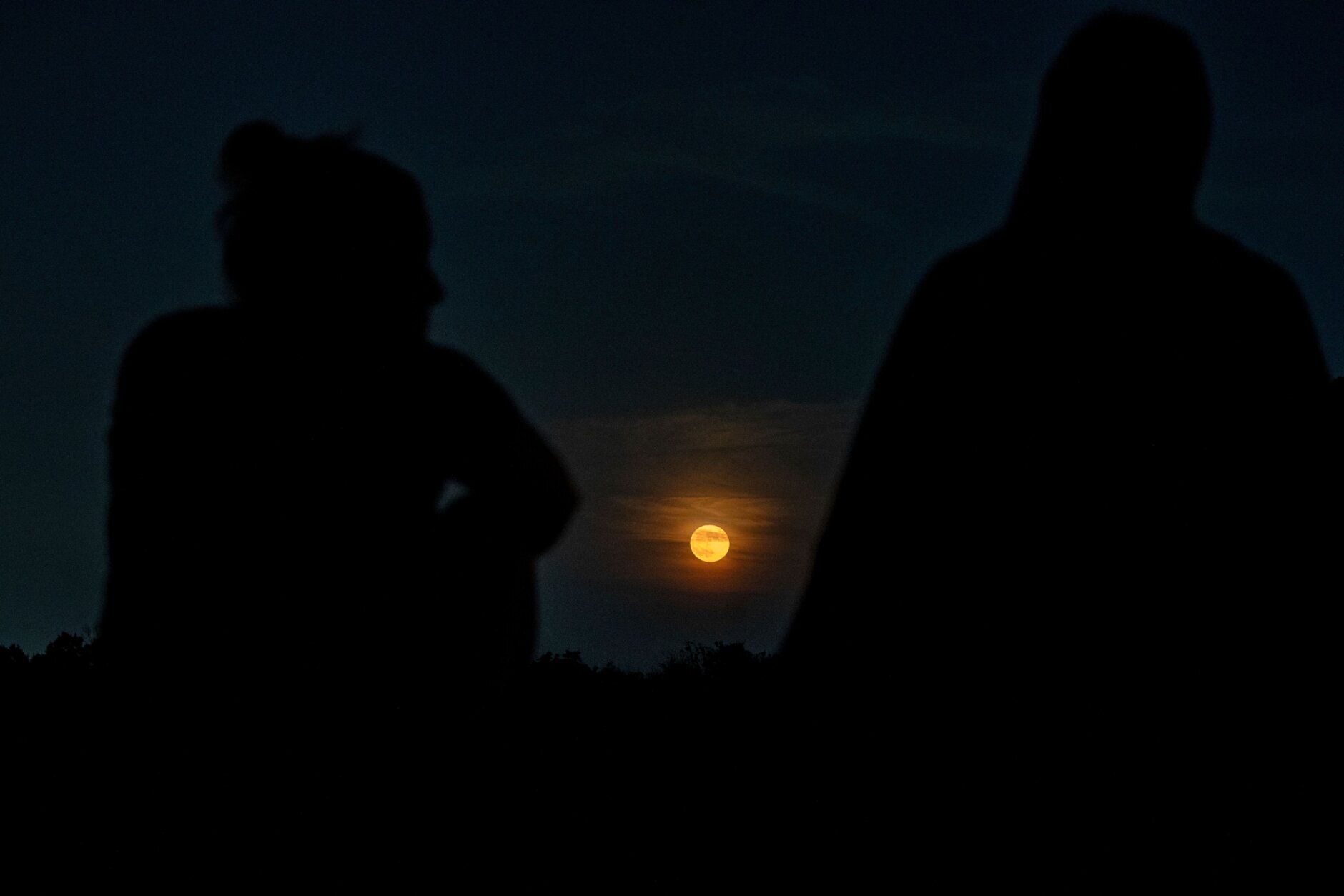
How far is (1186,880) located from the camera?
9.53 ft

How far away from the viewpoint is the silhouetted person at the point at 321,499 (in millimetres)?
2934

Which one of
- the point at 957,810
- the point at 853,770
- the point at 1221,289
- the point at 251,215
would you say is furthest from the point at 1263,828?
the point at 251,215

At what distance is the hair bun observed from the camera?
314cm

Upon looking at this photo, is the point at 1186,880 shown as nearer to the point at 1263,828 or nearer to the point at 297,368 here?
the point at 1263,828

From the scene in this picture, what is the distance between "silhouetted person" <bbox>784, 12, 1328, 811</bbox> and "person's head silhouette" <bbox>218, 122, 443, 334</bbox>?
47.5 inches

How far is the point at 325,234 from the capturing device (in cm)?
304

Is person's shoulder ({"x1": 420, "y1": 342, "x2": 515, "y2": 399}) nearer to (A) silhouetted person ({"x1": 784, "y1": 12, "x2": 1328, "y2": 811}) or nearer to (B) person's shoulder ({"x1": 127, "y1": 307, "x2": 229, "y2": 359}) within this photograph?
(B) person's shoulder ({"x1": 127, "y1": 307, "x2": 229, "y2": 359})

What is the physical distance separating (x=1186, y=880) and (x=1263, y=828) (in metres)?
0.20

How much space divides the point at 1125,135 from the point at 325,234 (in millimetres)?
1872

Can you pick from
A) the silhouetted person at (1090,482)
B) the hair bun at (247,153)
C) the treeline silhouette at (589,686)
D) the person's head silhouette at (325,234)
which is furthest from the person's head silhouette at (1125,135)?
the treeline silhouette at (589,686)

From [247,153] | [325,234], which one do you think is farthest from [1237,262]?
[247,153]

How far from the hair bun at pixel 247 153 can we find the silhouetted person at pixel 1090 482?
5.29 feet

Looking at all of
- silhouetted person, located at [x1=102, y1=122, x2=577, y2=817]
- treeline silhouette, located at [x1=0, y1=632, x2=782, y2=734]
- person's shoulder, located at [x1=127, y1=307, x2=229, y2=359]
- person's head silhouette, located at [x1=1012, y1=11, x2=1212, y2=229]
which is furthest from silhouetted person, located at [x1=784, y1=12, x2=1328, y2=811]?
treeline silhouette, located at [x1=0, y1=632, x2=782, y2=734]

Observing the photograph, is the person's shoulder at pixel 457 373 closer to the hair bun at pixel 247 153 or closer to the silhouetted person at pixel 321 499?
the silhouetted person at pixel 321 499
